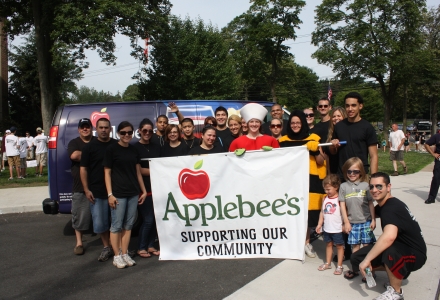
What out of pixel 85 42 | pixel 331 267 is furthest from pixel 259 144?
pixel 85 42

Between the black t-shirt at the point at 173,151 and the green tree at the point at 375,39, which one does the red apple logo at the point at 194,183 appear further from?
the green tree at the point at 375,39

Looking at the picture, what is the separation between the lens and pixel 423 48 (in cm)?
3688

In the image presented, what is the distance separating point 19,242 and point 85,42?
15.1m

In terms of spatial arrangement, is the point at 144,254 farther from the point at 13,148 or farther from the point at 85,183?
the point at 13,148

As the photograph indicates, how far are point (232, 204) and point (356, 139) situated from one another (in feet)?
5.30

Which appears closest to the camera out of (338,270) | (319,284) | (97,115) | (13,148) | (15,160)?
(319,284)

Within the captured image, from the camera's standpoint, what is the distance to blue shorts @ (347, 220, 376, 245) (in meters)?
4.14

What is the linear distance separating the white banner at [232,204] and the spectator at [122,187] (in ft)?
0.98

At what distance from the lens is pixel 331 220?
4332mm

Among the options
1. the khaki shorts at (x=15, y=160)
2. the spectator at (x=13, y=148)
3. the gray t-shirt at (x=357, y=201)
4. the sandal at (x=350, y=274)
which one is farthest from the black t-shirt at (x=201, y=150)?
the khaki shorts at (x=15, y=160)

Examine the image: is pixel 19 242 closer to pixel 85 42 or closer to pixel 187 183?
pixel 187 183

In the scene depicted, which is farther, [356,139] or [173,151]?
[173,151]

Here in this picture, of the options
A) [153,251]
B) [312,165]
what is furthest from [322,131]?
[153,251]

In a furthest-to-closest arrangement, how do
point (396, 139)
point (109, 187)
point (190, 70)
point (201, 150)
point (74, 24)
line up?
point (190, 70), point (74, 24), point (396, 139), point (201, 150), point (109, 187)
